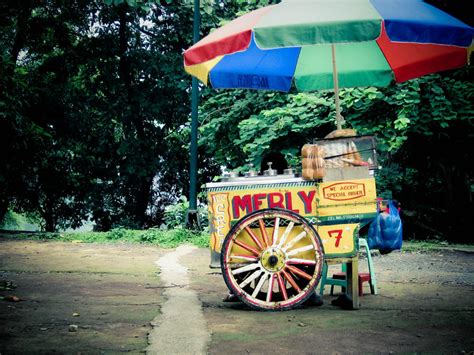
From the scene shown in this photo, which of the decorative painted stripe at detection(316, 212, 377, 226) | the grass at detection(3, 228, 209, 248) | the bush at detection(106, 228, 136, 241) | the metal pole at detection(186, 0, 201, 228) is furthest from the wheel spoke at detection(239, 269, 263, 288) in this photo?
the bush at detection(106, 228, 136, 241)

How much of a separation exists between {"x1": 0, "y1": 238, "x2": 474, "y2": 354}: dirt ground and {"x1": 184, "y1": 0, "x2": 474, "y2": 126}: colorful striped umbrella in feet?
6.71

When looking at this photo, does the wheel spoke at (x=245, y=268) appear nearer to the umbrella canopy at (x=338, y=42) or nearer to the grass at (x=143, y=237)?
the umbrella canopy at (x=338, y=42)

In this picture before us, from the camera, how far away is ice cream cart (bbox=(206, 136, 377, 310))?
4.19m

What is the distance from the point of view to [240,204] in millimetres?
4371

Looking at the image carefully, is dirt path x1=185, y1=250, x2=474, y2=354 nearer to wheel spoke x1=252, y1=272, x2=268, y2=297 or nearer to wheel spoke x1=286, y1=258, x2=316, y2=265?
wheel spoke x1=252, y1=272, x2=268, y2=297

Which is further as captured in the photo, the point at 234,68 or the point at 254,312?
the point at 234,68

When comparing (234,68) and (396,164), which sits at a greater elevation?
(234,68)

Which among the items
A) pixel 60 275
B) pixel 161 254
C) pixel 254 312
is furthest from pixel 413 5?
pixel 161 254

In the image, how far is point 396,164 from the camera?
1118cm

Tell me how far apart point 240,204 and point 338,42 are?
1459 millimetres

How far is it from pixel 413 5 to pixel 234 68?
6.42 feet

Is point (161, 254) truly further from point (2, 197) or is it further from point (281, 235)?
point (2, 197)

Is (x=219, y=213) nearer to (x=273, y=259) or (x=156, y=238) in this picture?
(x=273, y=259)

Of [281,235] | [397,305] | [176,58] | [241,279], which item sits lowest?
[397,305]
